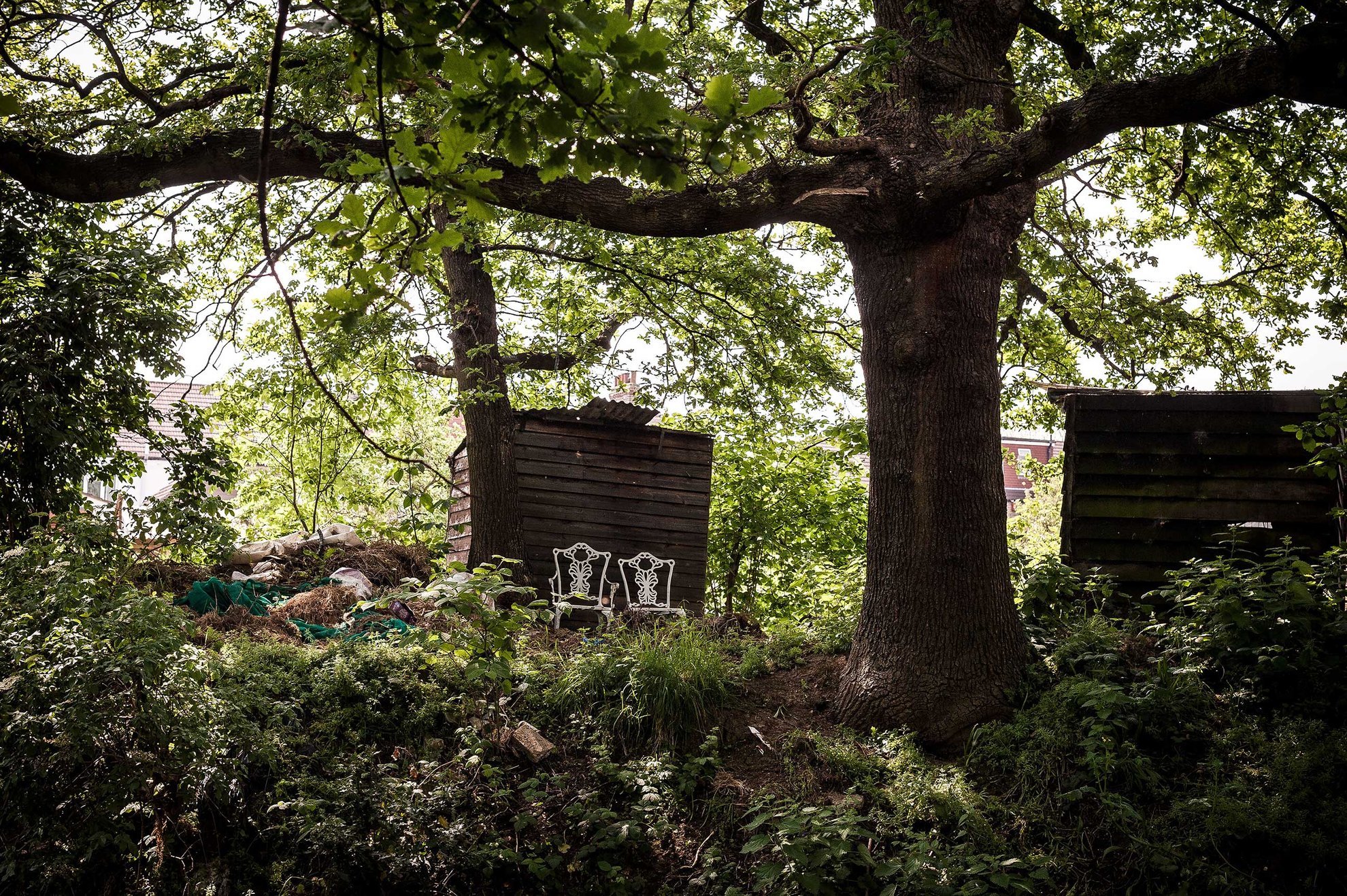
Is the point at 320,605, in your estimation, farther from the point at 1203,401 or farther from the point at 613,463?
the point at 1203,401

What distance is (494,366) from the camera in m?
9.23

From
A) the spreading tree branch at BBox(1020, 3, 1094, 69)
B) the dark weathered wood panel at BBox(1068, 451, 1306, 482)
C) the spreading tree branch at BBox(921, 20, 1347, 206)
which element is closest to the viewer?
the spreading tree branch at BBox(921, 20, 1347, 206)

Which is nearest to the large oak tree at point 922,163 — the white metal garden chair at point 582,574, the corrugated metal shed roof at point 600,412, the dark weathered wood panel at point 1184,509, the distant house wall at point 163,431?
the dark weathered wood panel at point 1184,509

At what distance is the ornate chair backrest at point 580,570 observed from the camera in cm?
1068

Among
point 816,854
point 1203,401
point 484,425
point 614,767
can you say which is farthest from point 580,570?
point 816,854

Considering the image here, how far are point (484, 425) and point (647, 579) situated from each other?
2.97 metres

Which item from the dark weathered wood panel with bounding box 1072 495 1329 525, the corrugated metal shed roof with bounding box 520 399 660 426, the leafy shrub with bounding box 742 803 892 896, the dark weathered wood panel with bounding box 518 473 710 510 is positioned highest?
the corrugated metal shed roof with bounding box 520 399 660 426

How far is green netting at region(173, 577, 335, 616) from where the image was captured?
25.1ft

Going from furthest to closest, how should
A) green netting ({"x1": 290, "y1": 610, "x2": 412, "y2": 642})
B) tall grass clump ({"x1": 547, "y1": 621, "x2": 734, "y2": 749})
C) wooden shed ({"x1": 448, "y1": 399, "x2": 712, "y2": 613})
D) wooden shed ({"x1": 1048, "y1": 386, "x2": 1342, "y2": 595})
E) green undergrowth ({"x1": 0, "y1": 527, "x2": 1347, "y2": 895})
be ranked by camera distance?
wooden shed ({"x1": 448, "y1": 399, "x2": 712, "y2": 613}) → wooden shed ({"x1": 1048, "y1": 386, "x2": 1342, "y2": 595}) → green netting ({"x1": 290, "y1": 610, "x2": 412, "y2": 642}) → tall grass clump ({"x1": 547, "y1": 621, "x2": 734, "y2": 749}) → green undergrowth ({"x1": 0, "y1": 527, "x2": 1347, "y2": 895})

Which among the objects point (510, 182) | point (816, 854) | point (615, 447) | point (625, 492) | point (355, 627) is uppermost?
point (510, 182)

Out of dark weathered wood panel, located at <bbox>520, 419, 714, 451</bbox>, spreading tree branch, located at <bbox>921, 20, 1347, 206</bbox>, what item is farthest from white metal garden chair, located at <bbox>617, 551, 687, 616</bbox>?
spreading tree branch, located at <bbox>921, 20, 1347, 206</bbox>

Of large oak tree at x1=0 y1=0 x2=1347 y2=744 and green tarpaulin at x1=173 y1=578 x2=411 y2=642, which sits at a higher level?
large oak tree at x1=0 y1=0 x2=1347 y2=744

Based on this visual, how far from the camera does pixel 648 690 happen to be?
223 inches

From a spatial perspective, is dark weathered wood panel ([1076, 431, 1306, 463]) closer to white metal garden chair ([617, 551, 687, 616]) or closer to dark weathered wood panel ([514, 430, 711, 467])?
white metal garden chair ([617, 551, 687, 616])
